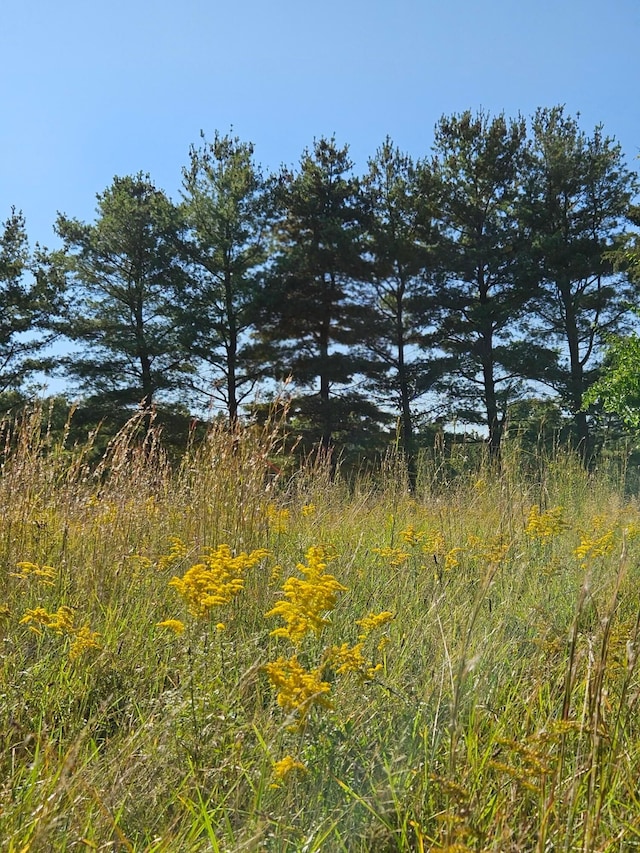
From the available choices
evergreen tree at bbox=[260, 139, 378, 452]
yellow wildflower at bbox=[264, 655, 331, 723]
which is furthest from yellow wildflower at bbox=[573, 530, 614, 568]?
evergreen tree at bbox=[260, 139, 378, 452]

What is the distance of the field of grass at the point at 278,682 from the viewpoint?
116cm

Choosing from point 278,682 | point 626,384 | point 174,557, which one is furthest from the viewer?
point 626,384

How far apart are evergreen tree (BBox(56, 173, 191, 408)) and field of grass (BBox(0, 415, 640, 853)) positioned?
13534 mm

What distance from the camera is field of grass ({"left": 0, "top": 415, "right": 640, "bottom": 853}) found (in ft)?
3.80

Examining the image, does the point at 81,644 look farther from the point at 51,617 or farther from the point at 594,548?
the point at 594,548

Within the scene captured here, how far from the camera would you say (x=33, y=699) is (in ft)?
5.76

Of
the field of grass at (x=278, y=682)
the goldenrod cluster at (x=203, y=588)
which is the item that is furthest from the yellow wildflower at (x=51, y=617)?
the goldenrod cluster at (x=203, y=588)

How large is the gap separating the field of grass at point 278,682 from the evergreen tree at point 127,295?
1353 centimetres

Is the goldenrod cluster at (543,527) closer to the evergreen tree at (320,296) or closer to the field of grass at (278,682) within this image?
the field of grass at (278,682)

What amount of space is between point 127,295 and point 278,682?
17.3 meters

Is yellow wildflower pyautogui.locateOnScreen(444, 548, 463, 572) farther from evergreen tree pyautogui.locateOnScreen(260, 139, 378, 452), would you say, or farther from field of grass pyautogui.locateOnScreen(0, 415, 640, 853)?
evergreen tree pyautogui.locateOnScreen(260, 139, 378, 452)

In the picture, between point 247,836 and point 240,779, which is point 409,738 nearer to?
point 240,779

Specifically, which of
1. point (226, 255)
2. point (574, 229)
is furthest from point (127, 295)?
point (574, 229)

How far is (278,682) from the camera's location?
121cm
